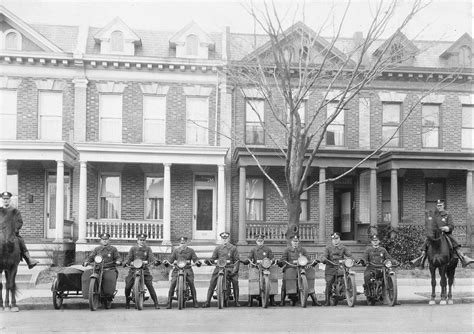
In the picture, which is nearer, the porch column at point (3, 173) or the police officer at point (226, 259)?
the police officer at point (226, 259)

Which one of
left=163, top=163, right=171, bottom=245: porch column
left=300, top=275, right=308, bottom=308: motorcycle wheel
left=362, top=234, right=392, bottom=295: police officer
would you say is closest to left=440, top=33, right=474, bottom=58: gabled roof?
left=163, top=163, right=171, bottom=245: porch column

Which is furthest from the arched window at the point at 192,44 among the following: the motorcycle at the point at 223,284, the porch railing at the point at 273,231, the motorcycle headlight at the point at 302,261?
the motorcycle headlight at the point at 302,261

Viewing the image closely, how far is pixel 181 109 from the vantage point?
22.9 metres

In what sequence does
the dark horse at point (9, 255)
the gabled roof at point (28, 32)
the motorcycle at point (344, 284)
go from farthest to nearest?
the gabled roof at point (28, 32), the motorcycle at point (344, 284), the dark horse at point (9, 255)

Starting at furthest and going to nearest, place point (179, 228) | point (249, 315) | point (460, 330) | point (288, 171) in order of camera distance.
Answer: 1. point (179, 228)
2. point (288, 171)
3. point (249, 315)
4. point (460, 330)

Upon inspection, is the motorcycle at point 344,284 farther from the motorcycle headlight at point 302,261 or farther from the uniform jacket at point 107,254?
the uniform jacket at point 107,254

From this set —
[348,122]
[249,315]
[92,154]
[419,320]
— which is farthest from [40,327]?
[348,122]

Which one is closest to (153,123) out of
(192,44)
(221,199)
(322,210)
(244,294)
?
(192,44)

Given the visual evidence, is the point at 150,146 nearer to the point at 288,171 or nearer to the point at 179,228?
the point at 179,228

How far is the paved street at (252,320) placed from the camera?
370 inches

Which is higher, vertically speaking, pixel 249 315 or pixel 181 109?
pixel 181 109

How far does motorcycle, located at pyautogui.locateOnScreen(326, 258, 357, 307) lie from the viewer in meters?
12.6

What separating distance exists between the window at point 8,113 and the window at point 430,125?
1595cm

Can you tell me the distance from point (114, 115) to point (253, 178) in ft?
19.5
